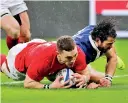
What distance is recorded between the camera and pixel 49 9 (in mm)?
18281

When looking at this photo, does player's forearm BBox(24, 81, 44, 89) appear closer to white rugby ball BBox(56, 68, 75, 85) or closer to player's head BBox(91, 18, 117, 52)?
white rugby ball BBox(56, 68, 75, 85)

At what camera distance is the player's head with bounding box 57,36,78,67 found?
8.95m

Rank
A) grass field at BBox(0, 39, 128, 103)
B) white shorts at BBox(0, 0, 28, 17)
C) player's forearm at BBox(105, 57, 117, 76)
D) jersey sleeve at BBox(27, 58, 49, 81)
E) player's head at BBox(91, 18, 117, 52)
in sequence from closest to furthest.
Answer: grass field at BBox(0, 39, 128, 103)
jersey sleeve at BBox(27, 58, 49, 81)
player's head at BBox(91, 18, 117, 52)
player's forearm at BBox(105, 57, 117, 76)
white shorts at BBox(0, 0, 28, 17)

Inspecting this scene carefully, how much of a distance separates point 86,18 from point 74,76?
9054 mm

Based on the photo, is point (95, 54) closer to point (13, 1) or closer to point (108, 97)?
point (108, 97)

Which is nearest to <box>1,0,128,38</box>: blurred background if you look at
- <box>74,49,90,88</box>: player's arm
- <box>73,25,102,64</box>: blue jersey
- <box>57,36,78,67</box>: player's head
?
<box>73,25,102,64</box>: blue jersey

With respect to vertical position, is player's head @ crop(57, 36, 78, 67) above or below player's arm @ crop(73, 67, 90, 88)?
above

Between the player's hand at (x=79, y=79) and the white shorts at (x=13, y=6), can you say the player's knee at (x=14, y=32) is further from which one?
the player's hand at (x=79, y=79)

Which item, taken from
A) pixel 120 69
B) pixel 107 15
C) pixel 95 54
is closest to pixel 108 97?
pixel 95 54

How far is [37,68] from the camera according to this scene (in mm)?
9125

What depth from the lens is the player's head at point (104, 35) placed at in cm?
951

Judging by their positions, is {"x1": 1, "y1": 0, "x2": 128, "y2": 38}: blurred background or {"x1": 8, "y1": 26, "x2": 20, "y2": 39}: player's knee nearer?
{"x1": 8, "y1": 26, "x2": 20, "y2": 39}: player's knee

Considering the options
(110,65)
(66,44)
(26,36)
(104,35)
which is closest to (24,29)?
(26,36)

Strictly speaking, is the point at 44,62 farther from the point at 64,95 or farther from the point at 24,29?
the point at 24,29
